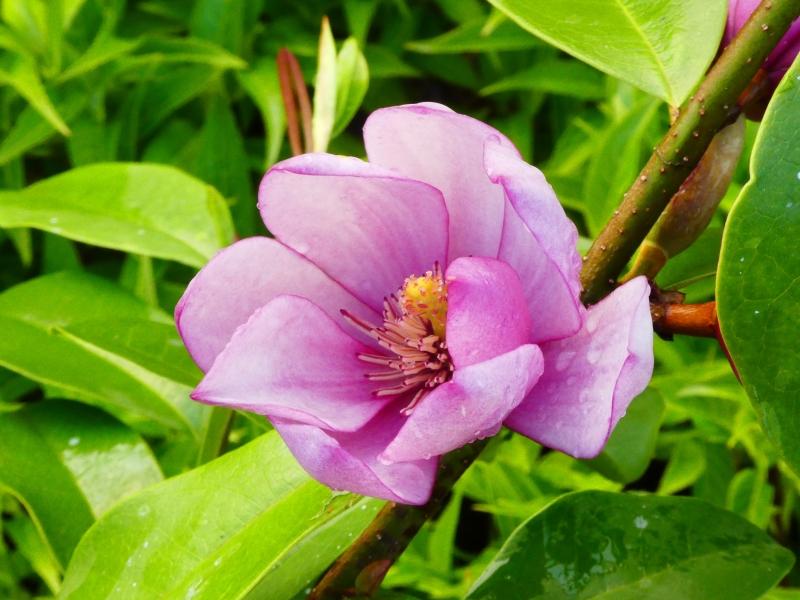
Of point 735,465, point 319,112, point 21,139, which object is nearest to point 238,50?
point 21,139

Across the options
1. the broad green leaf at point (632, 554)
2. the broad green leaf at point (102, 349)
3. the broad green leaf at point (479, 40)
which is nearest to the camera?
the broad green leaf at point (632, 554)

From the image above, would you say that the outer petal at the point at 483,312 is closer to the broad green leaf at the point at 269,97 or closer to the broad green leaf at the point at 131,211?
the broad green leaf at the point at 131,211

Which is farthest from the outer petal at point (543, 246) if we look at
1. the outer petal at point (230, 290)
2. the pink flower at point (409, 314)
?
the outer petal at point (230, 290)

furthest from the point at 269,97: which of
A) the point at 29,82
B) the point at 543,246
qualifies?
the point at 543,246

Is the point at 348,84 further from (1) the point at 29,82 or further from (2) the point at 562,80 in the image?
(2) the point at 562,80

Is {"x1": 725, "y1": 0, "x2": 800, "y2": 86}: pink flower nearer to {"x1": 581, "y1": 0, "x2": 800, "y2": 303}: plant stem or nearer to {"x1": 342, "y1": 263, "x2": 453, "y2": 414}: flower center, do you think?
{"x1": 581, "y1": 0, "x2": 800, "y2": 303}: plant stem

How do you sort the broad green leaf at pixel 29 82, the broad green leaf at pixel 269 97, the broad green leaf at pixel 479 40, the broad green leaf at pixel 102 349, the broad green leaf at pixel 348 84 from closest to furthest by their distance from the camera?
the broad green leaf at pixel 102 349 → the broad green leaf at pixel 348 84 → the broad green leaf at pixel 29 82 → the broad green leaf at pixel 269 97 → the broad green leaf at pixel 479 40
